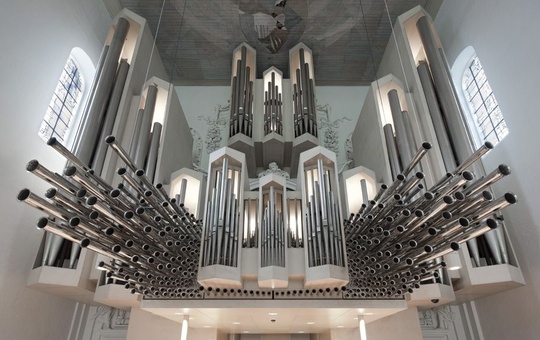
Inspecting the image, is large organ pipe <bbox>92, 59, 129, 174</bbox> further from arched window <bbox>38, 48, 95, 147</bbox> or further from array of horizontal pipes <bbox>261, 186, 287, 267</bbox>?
array of horizontal pipes <bbox>261, 186, 287, 267</bbox>

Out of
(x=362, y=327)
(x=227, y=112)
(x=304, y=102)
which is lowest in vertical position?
(x=362, y=327)

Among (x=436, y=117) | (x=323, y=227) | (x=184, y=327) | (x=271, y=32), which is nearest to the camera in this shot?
(x=323, y=227)

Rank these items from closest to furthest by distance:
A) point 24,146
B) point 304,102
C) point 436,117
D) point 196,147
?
point 24,146, point 436,117, point 304,102, point 196,147

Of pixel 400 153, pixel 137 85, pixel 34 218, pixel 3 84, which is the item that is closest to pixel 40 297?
pixel 34 218

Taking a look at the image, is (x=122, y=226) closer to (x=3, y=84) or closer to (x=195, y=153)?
(x=3, y=84)

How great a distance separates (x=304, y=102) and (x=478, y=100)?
12.7 ft

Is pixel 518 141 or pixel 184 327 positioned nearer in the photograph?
pixel 184 327

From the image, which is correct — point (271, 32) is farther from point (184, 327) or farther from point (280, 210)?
point (184, 327)

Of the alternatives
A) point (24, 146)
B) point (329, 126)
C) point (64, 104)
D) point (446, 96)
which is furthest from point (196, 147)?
point (446, 96)

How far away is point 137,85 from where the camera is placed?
→ 7289mm

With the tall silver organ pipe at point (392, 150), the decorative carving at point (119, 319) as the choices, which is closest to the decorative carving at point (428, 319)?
the tall silver organ pipe at point (392, 150)

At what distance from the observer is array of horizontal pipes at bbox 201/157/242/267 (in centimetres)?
438

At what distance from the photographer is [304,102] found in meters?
8.59

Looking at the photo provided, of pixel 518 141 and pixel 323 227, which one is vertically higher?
pixel 518 141
